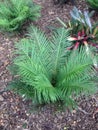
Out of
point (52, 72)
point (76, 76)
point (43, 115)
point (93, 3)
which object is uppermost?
point (93, 3)

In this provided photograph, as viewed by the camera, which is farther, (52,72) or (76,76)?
(52,72)

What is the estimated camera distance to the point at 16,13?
14.1ft

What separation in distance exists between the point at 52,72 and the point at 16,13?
4.50 feet

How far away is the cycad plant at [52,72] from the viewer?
122 inches

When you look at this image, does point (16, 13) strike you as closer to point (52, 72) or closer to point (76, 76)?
point (52, 72)

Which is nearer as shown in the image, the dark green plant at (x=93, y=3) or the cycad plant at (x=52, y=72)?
the cycad plant at (x=52, y=72)

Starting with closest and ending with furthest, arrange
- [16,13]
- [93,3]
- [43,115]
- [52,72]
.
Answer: [52,72] < [43,115] < [16,13] < [93,3]

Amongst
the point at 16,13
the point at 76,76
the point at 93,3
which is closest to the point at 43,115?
the point at 76,76

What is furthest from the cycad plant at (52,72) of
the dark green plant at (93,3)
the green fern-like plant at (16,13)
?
the dark green plant at (93,3)

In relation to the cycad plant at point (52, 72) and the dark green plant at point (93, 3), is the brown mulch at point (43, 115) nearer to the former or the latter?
the cycad plant at point (52, 72)

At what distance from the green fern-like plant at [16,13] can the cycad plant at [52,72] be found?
0.68 m

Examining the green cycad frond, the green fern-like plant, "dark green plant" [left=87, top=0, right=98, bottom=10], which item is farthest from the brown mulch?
"dark green plant" [left=87, top=0, right=98, bottom=10]

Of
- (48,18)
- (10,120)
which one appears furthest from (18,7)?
(10,120)

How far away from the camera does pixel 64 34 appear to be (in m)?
3.53
